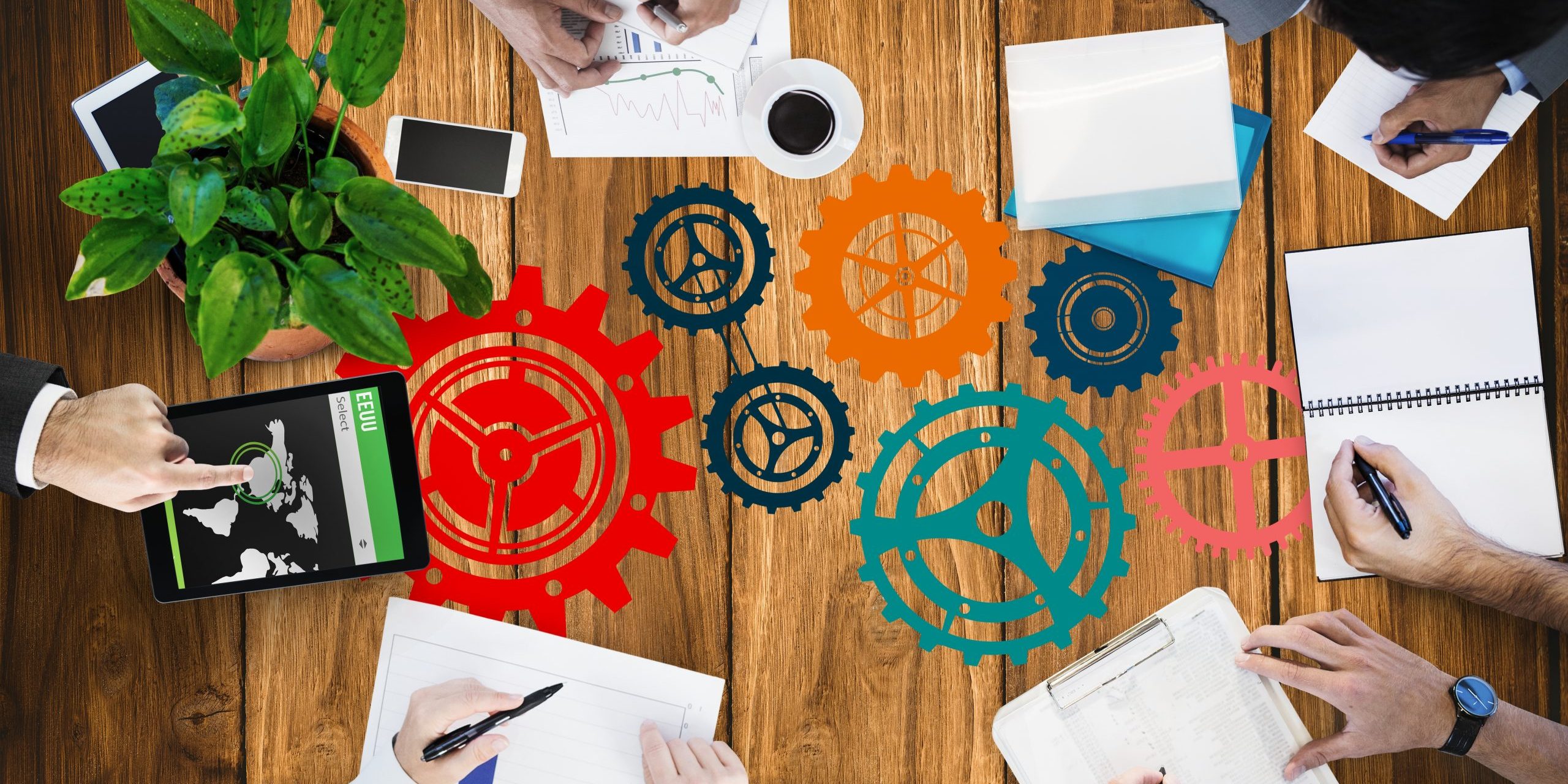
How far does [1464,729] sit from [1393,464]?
30cm

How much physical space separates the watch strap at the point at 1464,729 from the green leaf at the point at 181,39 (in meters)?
1.35

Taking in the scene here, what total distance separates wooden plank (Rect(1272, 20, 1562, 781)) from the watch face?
5cm

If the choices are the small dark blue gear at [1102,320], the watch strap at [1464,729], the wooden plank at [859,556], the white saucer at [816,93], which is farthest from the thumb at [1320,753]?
the white saucer at [816,93]

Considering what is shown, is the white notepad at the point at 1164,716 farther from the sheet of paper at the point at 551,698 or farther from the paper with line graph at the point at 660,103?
the paper with line graph at the point at 660,103

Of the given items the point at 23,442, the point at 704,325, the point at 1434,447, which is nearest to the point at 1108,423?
the point at 1434,447

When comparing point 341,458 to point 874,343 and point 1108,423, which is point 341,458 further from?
point 1108,423

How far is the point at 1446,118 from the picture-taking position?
101 cm

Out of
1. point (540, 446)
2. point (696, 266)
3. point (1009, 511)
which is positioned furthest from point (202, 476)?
point (1009, 511)

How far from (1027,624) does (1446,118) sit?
2.42 ft

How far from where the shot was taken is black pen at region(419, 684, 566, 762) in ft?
3.16

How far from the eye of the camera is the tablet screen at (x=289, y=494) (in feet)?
3.23

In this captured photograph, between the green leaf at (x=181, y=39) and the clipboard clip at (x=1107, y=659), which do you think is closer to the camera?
the green leaf at (x=181, y=39)

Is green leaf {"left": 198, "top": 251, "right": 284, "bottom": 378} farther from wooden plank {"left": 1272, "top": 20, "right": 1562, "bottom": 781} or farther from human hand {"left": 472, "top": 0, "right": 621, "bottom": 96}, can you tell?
wooden plank {"left": 1272, "top": 20, "right": 1562, "bottom": 781}

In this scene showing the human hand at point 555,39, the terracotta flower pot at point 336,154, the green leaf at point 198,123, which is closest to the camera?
the green leaf at point 198,123
